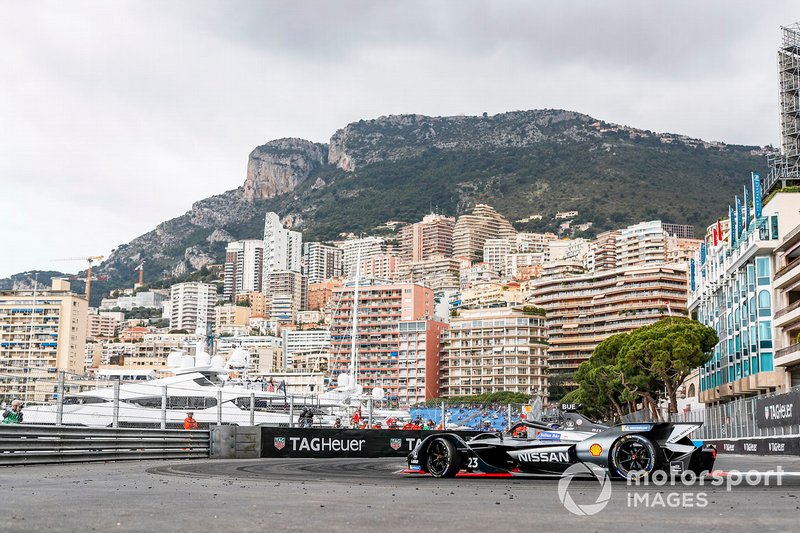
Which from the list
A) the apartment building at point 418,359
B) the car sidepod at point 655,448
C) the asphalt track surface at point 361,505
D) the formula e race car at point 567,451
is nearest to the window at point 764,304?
the asphalt track surface at point 361,505

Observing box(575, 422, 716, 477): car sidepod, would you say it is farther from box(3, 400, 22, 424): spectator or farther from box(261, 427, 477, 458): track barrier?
box(3, 400, 22, 424): spectator

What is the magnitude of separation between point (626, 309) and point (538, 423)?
16181 centimetres

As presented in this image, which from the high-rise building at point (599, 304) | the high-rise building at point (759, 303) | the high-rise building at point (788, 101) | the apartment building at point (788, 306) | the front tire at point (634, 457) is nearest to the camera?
the front tire at point (634, 457)

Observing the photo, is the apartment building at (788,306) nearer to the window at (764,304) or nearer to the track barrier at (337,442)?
the window at (764,304)

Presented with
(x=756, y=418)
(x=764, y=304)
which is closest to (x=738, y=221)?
(x=764, y=304)

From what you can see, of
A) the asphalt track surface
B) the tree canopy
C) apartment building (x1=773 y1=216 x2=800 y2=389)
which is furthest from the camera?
the tree canopy

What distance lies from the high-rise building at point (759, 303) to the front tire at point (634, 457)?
45487 mm

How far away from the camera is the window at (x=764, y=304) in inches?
2425

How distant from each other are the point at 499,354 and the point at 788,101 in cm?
9443

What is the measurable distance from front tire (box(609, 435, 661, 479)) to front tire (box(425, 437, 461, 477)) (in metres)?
2.55

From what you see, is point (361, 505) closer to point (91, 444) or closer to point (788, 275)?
point (91, 444)

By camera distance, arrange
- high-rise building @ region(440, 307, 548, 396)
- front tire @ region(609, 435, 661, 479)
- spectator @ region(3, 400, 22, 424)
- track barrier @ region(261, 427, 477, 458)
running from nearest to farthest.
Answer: front tire @ region(609, 435, 661, 479) → spectator @ region(3, 400, 22, 424) → track barrier @ region(261, 427, 477, 458) → high-rise building @ region(440, 307, 548, 396)

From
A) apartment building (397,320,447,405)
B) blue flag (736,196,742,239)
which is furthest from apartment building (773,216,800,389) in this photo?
apartment building (397,320,447,405)

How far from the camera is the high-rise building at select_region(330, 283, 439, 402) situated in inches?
7234
